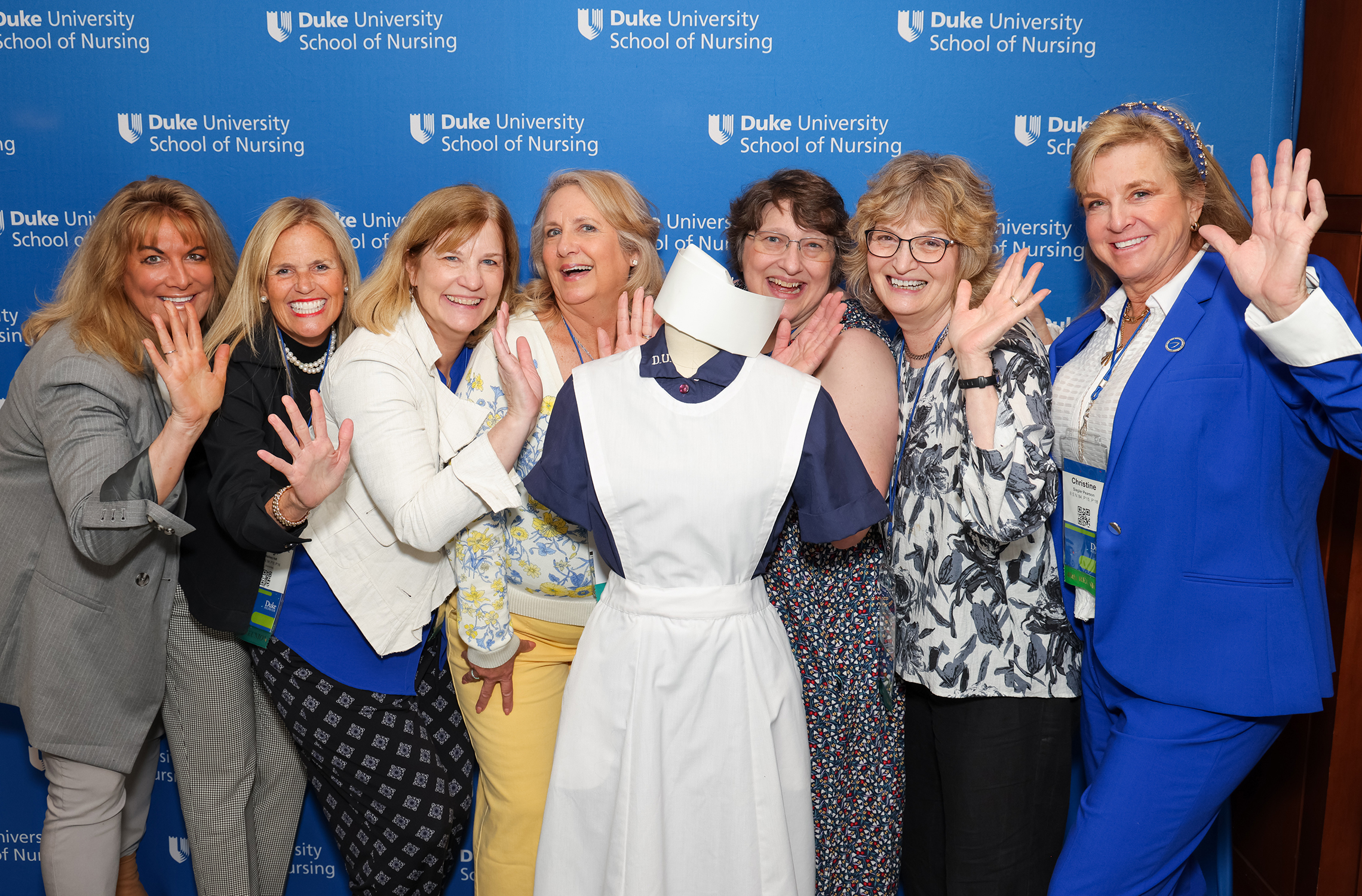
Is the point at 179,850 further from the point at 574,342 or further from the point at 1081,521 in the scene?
the point at 1081,521

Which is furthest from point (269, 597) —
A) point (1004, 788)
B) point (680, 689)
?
point (1004, 788)

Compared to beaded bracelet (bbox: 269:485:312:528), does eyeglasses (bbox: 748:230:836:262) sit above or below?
above

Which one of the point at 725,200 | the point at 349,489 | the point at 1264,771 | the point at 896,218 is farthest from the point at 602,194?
the point at 1264,771

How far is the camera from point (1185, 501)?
1.88 m

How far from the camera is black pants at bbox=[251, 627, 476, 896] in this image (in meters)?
2.29

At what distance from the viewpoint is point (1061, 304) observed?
9.10 feet

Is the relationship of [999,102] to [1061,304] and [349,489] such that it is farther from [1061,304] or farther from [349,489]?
[349,489]

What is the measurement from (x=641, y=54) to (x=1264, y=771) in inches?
105

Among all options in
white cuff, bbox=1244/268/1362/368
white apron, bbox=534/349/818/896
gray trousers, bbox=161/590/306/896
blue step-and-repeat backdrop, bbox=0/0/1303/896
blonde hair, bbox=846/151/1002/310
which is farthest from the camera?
blue step-and-repeat backdrop, bbox=0/0/1303/896

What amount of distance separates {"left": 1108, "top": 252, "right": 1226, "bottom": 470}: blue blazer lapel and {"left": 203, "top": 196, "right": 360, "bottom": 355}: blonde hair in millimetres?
1779

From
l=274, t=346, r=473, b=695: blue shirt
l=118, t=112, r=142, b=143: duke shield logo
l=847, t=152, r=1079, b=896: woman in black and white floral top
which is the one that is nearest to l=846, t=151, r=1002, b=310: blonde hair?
l=847, t=152, r=1079, b=896: woman in black and white floral top

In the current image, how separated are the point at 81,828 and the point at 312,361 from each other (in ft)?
4.36

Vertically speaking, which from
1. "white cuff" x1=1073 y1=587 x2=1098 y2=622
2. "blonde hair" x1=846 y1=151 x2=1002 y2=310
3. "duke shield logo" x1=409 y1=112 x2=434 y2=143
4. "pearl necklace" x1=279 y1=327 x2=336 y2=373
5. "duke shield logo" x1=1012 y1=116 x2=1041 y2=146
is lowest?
"white cuff" x1=1073 y1=587 x2=1098 y2=622

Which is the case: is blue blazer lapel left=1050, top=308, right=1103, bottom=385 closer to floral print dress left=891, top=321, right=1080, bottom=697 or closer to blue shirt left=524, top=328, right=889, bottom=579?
floral print dress left=891, top=321, right=1080, bottom=697
